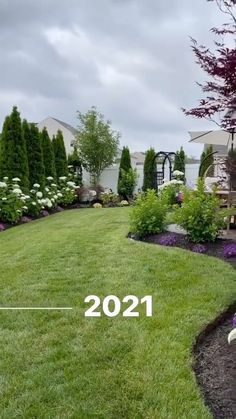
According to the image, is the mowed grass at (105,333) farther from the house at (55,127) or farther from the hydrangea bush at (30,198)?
the house at (55,127)

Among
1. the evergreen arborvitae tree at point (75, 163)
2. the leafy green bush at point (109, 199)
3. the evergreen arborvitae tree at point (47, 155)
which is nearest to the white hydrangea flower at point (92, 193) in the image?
the leafy green bush at point (109, 199)

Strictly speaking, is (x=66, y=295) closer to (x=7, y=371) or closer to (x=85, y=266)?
(x=85, y=266)

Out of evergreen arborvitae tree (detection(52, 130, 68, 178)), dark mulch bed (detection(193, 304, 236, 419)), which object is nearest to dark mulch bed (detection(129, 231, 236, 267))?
dark mulch bed (detection(193, 304, 236, 419))

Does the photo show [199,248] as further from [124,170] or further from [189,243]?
[124,170]

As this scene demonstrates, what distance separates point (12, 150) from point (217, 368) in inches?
326

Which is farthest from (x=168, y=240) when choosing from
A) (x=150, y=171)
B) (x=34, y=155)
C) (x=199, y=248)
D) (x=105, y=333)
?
(x=150, y=171)

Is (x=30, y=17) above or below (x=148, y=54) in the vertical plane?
above

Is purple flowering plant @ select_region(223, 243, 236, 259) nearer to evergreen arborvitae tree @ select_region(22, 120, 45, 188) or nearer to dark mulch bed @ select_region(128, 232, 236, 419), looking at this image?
dark mulch bed @ select_region(128, 232, 236, 419)

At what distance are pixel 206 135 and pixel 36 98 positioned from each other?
12.3 ft

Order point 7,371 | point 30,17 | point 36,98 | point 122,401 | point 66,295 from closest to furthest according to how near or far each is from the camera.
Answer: point 122,401 → point 7,371 → point 66,295 → point 30,17 → point 36,98

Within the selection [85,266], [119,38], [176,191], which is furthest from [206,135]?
[85,266]

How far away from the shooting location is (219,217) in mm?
5234

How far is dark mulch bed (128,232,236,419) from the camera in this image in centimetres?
211

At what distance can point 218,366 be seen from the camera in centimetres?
249
